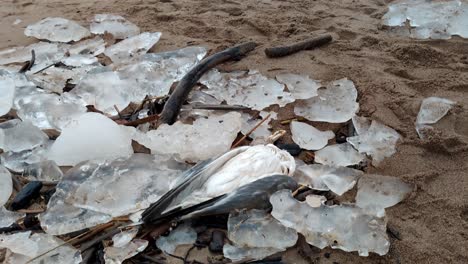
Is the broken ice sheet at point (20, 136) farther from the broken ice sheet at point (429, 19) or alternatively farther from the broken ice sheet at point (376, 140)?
the broken ice sheet at point (429, 19)

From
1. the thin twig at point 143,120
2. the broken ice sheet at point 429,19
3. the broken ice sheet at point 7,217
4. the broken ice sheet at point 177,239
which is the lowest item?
the broken ice sheet at point 7,217

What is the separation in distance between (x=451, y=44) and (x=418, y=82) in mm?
548

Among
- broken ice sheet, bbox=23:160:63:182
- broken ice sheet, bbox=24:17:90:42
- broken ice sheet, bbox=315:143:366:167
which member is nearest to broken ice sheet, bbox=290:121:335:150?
broken ice sheet, bbox=315:143:366:167

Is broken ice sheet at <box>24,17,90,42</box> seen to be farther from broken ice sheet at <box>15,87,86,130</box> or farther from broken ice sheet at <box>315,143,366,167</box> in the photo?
broken ice sheet at <box>315,143,366,167</box>

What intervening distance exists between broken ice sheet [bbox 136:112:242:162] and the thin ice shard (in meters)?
0.43

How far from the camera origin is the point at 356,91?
255 centimetres

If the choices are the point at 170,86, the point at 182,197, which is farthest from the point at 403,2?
the point at 182,197

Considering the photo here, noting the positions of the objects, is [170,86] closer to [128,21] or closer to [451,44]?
[128,21]

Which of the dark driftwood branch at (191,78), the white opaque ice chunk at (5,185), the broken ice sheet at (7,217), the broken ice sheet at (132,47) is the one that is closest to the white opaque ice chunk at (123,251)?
the broken ice sheet at (7,217)

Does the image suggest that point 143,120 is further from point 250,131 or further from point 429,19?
point 429,19

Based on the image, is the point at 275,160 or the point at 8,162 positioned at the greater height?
the point at 275,160

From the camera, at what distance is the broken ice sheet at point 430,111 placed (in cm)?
229

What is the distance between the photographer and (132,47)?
10.3 ft

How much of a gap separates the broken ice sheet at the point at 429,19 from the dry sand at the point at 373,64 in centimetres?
8
